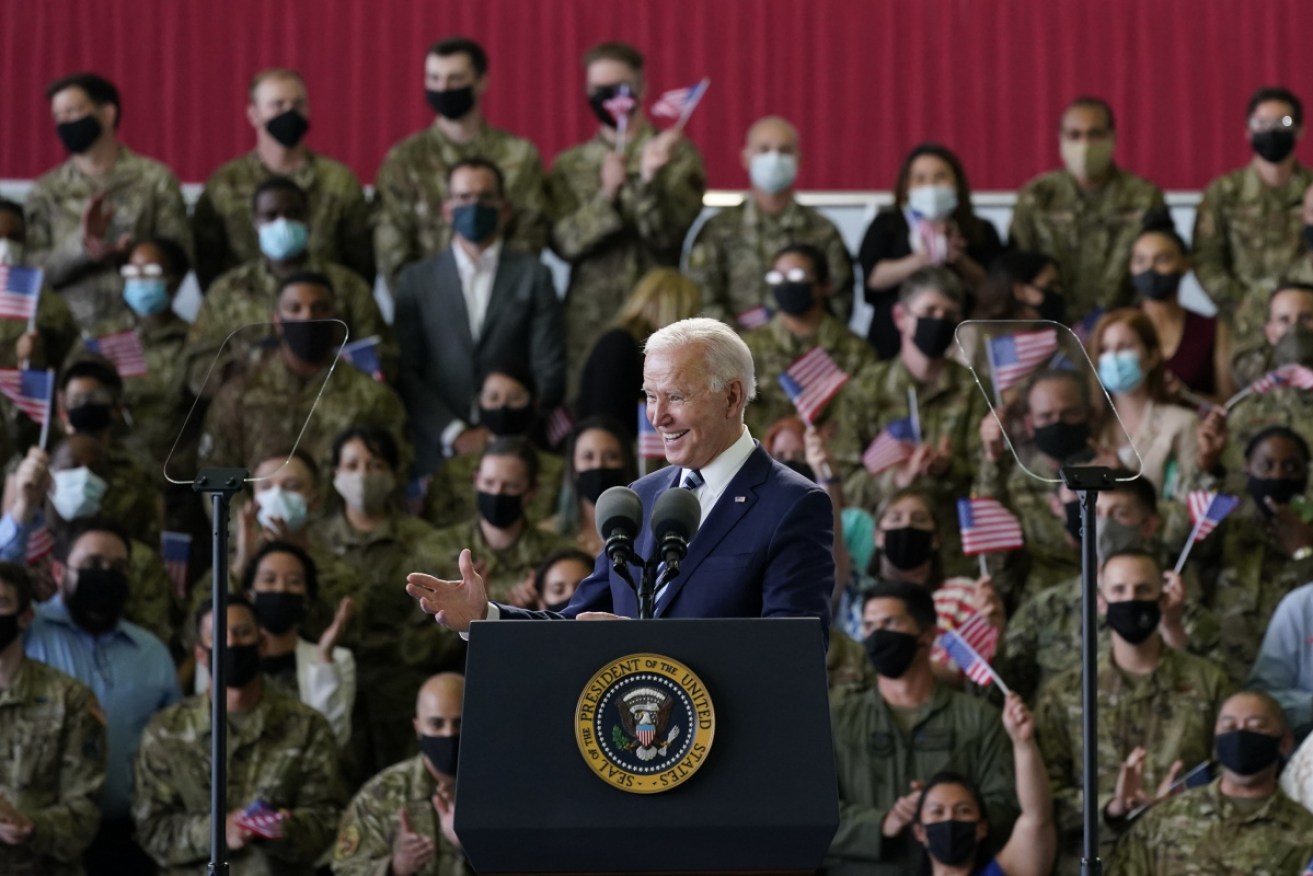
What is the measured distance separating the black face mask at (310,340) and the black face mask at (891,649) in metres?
2.00

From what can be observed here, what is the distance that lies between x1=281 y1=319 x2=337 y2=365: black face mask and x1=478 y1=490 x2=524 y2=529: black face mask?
1976 millimetres

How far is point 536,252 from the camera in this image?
8.73 m

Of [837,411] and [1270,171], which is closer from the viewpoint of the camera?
[837,411]

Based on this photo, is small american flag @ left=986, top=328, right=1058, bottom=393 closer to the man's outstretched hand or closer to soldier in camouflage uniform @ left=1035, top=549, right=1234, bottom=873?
the man's outstretched hand

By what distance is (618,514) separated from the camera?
11.1 ft

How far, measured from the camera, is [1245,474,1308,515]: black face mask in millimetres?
7320

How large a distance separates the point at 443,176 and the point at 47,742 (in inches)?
120

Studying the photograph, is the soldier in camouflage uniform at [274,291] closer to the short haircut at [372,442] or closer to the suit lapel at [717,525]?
the short haircut at [372,442]

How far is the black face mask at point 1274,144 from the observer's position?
8789 millimetres

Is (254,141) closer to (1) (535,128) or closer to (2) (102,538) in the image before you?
(1) (535,128)

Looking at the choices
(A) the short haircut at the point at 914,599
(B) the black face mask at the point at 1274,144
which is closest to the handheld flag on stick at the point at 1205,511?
(A) the short haircut at the point at 914,599

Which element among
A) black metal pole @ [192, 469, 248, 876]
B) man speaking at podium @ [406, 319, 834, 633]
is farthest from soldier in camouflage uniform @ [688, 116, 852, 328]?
man speaking at podium @ [406, 319, 834, 633]

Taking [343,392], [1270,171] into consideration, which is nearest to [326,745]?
[343,392]

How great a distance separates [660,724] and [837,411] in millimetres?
4777
